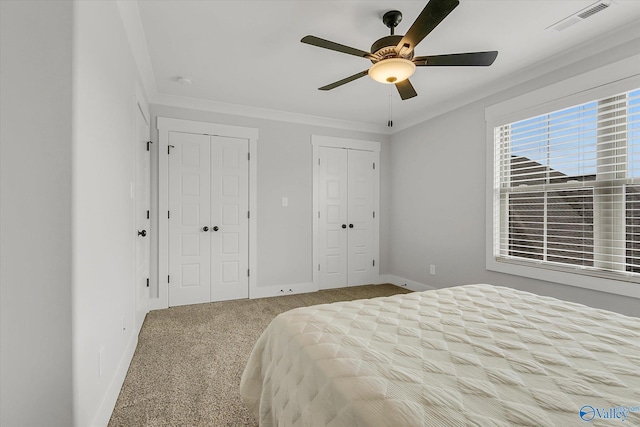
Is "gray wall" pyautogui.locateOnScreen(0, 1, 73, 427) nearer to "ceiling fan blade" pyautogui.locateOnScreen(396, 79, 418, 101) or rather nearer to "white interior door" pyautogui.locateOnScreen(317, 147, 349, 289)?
"ceiling fan blade" pyautogui.locateOnScreen(396, 79, 418, 101)

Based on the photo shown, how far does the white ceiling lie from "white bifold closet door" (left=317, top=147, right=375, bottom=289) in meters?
1.18

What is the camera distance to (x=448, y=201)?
12.7ft

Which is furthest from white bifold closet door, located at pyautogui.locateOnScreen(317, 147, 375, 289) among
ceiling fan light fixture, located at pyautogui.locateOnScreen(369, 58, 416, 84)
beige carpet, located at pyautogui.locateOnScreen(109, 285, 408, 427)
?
ceiling fan light fixture, located at pyautogui.locateOnScreen(369, 58, 416, 84)

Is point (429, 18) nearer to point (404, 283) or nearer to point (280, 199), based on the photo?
point (280, 199)

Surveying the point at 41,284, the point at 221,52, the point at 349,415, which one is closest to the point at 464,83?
the point at 221,52

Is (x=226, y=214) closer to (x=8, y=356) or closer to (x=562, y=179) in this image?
(x=8, y=356)

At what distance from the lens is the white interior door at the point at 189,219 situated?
12.0 ft

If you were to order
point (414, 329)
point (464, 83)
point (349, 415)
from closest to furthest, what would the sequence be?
point (349, 415) → point (414, 329) → point (464, 83)

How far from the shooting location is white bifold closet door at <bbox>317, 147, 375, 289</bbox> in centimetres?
452

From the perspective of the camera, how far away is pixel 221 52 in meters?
2.64

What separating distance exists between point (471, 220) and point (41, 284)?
3739mm

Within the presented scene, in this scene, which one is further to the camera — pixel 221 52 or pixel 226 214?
pixel 226 214

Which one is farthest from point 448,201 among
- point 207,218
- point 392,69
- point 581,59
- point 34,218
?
point 34,218

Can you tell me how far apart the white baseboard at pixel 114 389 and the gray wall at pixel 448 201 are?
3.45 meters
